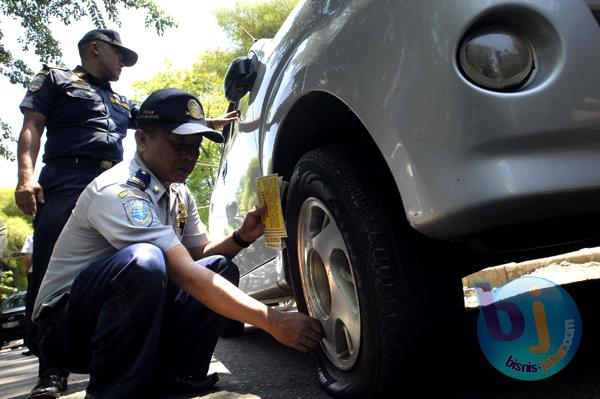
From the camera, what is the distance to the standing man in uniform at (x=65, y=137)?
8.46 ft

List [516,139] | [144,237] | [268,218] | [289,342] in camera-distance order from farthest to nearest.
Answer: [268,218] < [144,237] < [289,342] < [516,139]

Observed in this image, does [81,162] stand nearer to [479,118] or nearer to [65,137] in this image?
[65,137]

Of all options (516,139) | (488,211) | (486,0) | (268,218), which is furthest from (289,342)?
(486,0)

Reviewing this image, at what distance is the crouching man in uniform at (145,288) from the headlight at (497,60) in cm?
90

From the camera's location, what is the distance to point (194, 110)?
81.7 inches

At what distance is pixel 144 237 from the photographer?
6.08ft

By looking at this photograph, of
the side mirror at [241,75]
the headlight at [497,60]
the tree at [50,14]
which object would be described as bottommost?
the headlight at [497,60]

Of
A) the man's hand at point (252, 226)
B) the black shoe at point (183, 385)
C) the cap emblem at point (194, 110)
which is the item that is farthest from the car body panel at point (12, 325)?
the cap emblem at point (194, 110)

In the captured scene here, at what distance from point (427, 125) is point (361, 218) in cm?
33

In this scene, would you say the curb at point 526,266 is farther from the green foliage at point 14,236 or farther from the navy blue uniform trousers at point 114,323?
the green foliage at point 14,236

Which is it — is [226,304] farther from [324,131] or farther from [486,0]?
[486,0]

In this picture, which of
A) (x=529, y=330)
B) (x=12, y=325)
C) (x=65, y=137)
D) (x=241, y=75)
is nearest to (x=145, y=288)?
(x=241, y=75)

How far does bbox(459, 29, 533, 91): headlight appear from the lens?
1.16 metres

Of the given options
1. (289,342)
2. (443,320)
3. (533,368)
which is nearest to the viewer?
(443,320)
